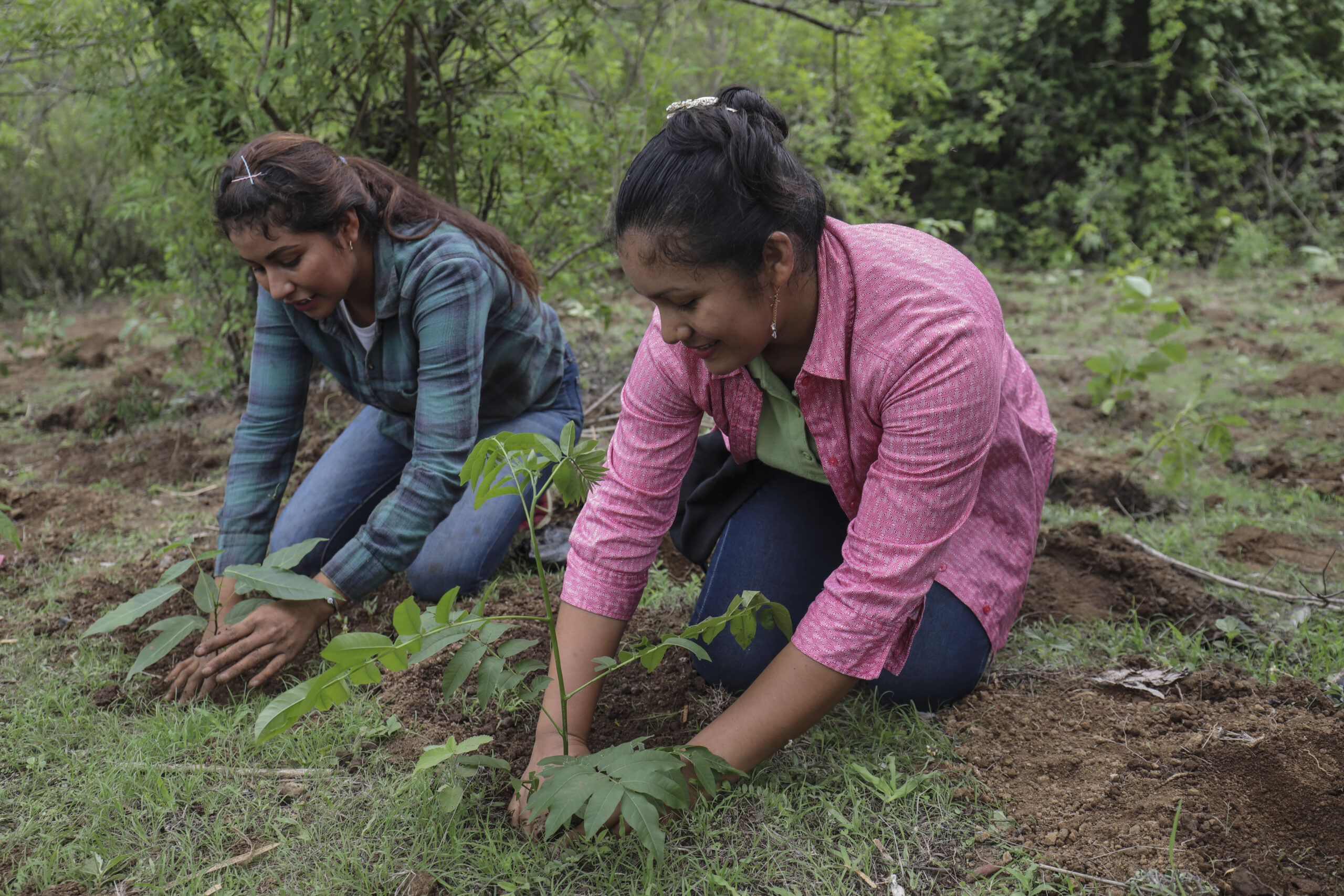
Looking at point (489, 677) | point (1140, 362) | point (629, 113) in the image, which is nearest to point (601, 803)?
point (489, 677)

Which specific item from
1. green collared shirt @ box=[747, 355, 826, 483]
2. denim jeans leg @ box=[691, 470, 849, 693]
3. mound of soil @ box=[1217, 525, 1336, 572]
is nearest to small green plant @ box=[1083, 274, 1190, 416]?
mound of soil @ box=[1217, 525, 1336, 572]

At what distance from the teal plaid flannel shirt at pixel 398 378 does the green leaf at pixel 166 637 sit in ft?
0.93

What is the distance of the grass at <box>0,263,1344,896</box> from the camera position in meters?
1.52

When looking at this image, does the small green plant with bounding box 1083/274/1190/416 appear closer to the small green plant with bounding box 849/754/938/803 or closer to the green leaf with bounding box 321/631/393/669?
the small green plant with bounding box 849/754/938/803

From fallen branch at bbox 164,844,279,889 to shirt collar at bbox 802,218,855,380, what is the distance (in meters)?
1.26

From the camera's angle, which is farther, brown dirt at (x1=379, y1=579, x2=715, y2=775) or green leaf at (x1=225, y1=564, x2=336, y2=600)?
brown dirt at (x1=379, y1=579, x2=715, y2=775)

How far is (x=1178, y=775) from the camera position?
163cm

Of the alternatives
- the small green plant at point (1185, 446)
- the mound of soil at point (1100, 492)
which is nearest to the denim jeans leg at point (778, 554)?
the mound of soil at point (1100, 492)

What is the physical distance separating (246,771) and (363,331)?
1109 millimetres

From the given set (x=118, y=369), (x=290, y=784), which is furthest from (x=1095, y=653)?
(x=118, y=369)

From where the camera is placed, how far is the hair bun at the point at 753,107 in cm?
146

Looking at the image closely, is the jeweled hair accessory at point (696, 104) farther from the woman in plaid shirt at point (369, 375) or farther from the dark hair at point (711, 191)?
the woman in plaid shirt at point (369, 375)

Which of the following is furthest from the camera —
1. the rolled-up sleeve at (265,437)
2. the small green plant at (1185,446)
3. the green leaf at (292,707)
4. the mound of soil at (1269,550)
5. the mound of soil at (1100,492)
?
the mound of soil at (1100,492)

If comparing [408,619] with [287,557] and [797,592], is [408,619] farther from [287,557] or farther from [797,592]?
[797,592]
